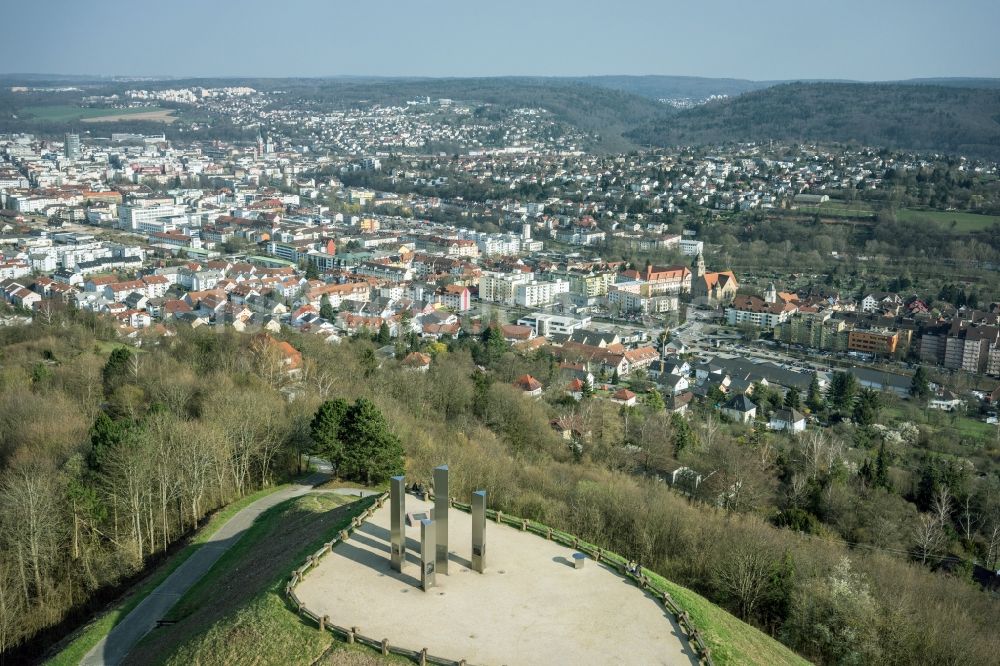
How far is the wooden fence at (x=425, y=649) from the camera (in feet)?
20.7

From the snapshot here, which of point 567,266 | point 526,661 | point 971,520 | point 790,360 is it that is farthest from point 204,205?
point 526,661

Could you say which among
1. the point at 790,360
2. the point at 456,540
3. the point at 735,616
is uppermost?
the point at 456,540

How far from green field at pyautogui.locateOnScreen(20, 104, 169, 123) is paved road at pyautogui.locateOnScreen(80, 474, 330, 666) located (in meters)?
81.2

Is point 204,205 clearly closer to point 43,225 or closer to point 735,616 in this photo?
point 43,225

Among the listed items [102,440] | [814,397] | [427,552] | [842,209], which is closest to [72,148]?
[842,209]

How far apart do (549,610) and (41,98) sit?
103946 millimetres

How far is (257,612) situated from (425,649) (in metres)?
1.42

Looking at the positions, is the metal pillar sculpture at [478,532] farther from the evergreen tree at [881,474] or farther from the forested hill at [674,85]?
the forested hill at [674,85]

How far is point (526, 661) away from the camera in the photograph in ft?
20.7

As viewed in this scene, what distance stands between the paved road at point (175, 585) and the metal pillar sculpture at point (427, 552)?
8.44 ft

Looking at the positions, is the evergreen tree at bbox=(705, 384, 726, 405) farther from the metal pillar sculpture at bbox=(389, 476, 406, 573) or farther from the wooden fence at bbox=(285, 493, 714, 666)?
the metal pillar sculpture at bbox=(389, 476, 406, 573)

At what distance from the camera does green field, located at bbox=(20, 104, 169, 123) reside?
273ft

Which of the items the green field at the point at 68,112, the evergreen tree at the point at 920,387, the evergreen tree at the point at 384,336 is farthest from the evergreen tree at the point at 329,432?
the green field at the point at 68,112

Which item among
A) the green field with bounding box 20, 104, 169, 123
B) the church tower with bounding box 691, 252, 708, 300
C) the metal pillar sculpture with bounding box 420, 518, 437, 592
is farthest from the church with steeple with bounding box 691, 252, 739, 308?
the green field with bounding box 20, 104, 169, 123
